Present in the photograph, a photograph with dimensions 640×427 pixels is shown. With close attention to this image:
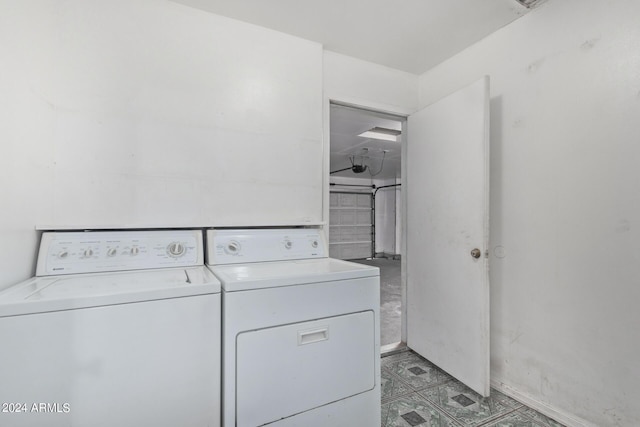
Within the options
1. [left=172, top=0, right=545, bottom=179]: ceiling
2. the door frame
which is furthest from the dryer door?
[left=172, top=0, right=545, bottom=179]: ceiling

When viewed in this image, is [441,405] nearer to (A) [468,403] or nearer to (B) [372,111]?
(A) [468,403]

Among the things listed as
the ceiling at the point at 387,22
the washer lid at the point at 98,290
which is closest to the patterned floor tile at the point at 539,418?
the washer lid at the point at 98,290

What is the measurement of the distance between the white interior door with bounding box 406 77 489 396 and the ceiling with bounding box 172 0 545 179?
39cm

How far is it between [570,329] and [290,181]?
175 cm

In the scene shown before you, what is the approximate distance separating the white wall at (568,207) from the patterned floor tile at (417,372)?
1.18 ft

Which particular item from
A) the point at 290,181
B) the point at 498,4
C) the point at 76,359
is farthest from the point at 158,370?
the point at 498,4

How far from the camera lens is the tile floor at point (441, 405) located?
1519 mm

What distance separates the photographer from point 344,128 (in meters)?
3.69

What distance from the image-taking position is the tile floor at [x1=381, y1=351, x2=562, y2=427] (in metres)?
1.52

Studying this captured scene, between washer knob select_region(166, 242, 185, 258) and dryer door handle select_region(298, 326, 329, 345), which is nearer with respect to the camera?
dryer door handle select_region(298, 326, 329, 345)

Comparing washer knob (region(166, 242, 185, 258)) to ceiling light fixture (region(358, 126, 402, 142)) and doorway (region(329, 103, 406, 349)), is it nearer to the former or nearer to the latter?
ceiling light fixture (region(358, 126, 402, 142))

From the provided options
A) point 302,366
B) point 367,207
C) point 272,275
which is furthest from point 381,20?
point 367,207

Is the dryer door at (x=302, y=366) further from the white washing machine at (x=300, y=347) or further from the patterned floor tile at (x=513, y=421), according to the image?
the patterned floor tile at (x=513, y=421)

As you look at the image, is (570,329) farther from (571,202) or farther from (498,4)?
(498,4)
